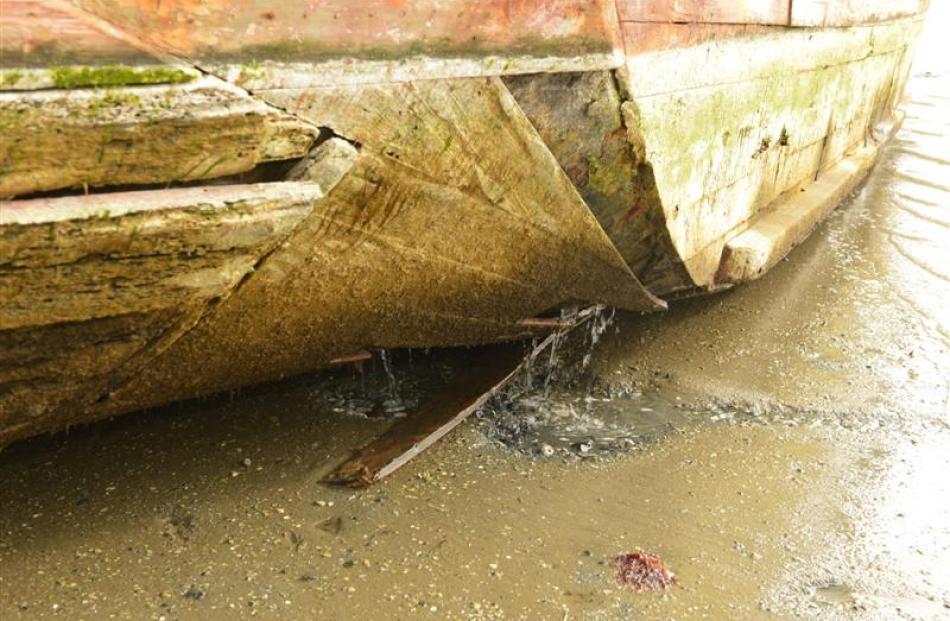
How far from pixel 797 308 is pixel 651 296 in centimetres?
133

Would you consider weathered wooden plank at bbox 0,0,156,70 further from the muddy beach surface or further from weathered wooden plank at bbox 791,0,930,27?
weathered wooden plank at bbox 791,0,930,27

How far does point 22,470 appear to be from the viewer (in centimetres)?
283

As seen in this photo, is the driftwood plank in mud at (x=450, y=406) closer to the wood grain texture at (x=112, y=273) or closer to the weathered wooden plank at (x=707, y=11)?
the wood grain texture at (x=112, y=273)

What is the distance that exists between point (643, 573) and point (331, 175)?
145 cm

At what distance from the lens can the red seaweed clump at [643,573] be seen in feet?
8.23

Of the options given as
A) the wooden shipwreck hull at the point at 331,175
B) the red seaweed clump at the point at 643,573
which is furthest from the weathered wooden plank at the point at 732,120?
the red seaweed clump at the point at 643,573

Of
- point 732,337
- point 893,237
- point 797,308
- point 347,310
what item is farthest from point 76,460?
point 893,237

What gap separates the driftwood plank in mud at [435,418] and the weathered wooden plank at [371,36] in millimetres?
1322

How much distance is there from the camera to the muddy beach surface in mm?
2438

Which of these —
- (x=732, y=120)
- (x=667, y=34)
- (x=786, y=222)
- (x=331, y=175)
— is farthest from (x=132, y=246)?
(x=786, y=222)

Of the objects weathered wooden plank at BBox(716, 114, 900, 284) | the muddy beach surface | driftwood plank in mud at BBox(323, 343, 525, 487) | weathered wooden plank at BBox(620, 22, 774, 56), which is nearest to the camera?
the muddy beach surface

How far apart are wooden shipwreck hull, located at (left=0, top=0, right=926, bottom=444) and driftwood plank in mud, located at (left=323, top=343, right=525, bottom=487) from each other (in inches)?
8.1

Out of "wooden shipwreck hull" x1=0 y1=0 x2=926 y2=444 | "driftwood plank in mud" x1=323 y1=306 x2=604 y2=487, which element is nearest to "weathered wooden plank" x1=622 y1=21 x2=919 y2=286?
"wooden shipwreck hull" x1=0 y1=0 x2=926 y2=444

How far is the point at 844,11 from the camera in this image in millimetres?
4617
